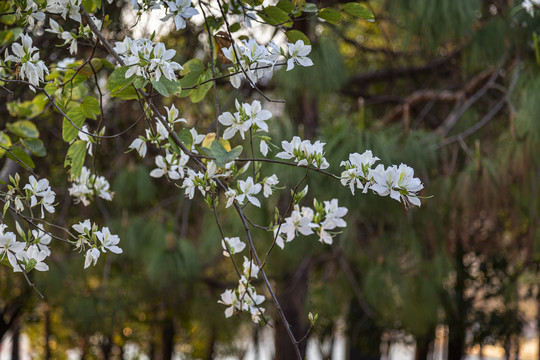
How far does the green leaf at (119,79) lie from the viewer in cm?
68

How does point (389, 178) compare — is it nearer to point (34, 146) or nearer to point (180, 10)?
point (180, 10)

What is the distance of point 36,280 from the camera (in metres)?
2.31

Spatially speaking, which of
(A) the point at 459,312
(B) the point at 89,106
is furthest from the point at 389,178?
(A) the point at 459,312

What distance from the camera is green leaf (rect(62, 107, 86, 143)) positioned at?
76 centimetres

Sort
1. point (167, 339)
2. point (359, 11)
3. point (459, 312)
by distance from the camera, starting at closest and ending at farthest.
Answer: point (359, 11) < point (459, 312) < point (167, 339)

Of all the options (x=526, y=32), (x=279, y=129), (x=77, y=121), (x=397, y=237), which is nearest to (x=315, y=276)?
(x=397, y=237)

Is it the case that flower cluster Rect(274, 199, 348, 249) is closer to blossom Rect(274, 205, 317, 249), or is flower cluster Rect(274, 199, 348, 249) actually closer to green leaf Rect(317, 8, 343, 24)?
blossom Rect(274, 205, 317, 249)

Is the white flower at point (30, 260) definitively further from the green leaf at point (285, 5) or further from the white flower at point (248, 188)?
the green leaf at point (285, 5)

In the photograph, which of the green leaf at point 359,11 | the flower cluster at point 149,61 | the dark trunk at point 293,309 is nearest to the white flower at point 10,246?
the flower cluster at point 149,61

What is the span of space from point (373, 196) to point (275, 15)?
0.83 metres

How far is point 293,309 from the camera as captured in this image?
2457 millimetres

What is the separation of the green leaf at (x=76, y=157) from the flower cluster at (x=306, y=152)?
288 millimetres

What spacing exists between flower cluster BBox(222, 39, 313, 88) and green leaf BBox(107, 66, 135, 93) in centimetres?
11

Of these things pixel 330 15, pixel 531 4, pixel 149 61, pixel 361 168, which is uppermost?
pixel 531 4
